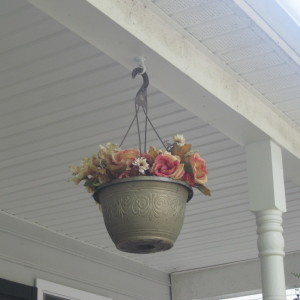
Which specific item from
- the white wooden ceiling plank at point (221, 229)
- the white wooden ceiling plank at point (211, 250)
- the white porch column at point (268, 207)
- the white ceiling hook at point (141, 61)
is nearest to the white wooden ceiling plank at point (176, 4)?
the white ceiling hook at point (141, 61)

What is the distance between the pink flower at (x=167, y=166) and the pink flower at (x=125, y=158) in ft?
0.31

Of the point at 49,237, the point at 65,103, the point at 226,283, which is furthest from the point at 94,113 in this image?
the point at 226,283

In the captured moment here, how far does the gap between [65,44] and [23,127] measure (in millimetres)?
1010

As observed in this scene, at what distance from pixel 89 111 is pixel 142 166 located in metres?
1.59

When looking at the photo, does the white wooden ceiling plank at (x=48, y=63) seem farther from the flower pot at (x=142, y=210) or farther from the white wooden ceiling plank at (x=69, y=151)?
the flower pot at (x=142, y=210)

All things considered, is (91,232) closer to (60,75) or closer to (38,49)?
(60,75)

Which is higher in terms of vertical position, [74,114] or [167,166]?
[74,114]

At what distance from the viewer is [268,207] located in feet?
14.0

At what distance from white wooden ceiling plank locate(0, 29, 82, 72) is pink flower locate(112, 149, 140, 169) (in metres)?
0.97

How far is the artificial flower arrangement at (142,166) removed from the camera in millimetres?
3246

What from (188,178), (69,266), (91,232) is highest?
(91,232)

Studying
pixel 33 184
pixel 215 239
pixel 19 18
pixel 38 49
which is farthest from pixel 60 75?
pixel 215 239

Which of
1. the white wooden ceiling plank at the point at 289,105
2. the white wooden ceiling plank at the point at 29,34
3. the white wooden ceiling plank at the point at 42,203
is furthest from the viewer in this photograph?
the white wooden ceiling plank at the point at 42,203

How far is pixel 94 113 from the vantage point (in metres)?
4.76
